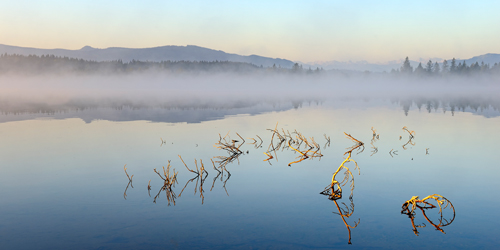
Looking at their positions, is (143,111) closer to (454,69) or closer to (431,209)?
(431,209)

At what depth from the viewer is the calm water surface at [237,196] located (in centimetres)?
1001

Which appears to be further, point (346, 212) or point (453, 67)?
point (453, 67)

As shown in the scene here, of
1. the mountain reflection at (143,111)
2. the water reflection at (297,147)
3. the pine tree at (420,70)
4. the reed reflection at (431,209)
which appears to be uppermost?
the pine tree at (420,70)

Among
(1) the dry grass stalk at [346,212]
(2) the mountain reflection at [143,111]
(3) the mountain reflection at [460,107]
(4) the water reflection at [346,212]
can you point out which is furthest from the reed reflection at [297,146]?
(3) the mountain reflection at [460,107]

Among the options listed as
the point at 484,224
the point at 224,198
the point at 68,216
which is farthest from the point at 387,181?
the point at 68,216

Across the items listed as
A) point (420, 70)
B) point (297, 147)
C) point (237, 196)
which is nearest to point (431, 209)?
point (237, 196)

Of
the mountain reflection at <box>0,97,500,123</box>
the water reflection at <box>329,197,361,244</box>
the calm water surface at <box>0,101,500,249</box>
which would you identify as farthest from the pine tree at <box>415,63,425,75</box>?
the water reflection at <box>329,197,361,244</box>

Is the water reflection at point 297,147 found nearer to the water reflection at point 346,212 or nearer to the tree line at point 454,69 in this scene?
the water reflection at point 346,212

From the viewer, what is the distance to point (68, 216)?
37.4 ft

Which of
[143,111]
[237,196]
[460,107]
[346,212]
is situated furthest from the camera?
[460,107]

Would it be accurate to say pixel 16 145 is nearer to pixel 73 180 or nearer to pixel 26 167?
pixel 26 167

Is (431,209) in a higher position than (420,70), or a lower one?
lower

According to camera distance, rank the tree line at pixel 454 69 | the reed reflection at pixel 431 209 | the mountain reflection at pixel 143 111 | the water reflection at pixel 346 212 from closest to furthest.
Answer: the water reflection at pixel 346 212
the reed reflection at pixel 431 209
the mountain reflection at pixel 143 111
the tree line at pixel 454 69

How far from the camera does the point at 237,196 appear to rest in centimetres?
1343
